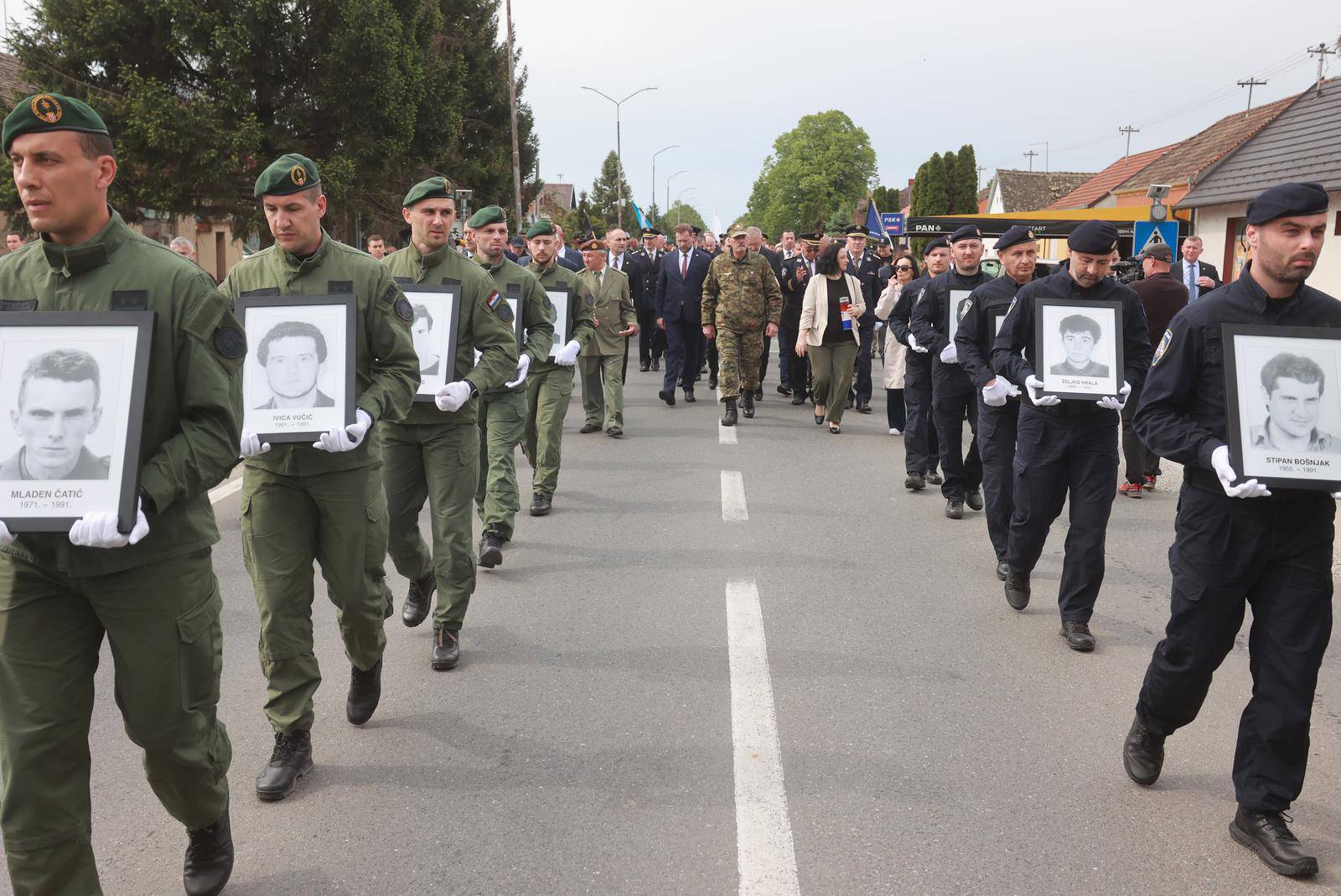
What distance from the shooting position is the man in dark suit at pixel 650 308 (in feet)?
63.1

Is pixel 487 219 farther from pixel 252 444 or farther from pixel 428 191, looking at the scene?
pixel 252 444

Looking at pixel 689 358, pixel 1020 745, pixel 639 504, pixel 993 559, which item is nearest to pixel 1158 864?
pixel 1020 745

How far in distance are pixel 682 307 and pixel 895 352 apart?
157 inches

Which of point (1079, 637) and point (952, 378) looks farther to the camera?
point (952, 378)

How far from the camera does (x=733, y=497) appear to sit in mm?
9336

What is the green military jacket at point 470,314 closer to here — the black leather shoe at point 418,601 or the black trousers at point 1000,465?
the black leather shoe at point 418,601

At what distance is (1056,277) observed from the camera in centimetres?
598

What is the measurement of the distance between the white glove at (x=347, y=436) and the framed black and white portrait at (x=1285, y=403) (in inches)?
113

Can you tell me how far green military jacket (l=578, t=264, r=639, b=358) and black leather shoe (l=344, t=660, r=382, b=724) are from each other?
751 cm

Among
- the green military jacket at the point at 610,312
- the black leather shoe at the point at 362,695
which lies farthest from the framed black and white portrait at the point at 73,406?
the green military jacket at the point at 610,312

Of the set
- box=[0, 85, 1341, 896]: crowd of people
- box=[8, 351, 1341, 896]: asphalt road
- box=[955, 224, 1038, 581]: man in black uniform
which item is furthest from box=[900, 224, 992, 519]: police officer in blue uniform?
box=[0, 85, 1341, 896]: crowd of people

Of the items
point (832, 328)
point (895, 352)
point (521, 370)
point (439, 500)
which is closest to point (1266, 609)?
point (439, 500)

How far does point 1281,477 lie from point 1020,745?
1.43 m

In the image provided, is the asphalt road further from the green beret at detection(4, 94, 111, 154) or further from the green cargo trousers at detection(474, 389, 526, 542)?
the green beret at detection(4, 94, 111, 154)
